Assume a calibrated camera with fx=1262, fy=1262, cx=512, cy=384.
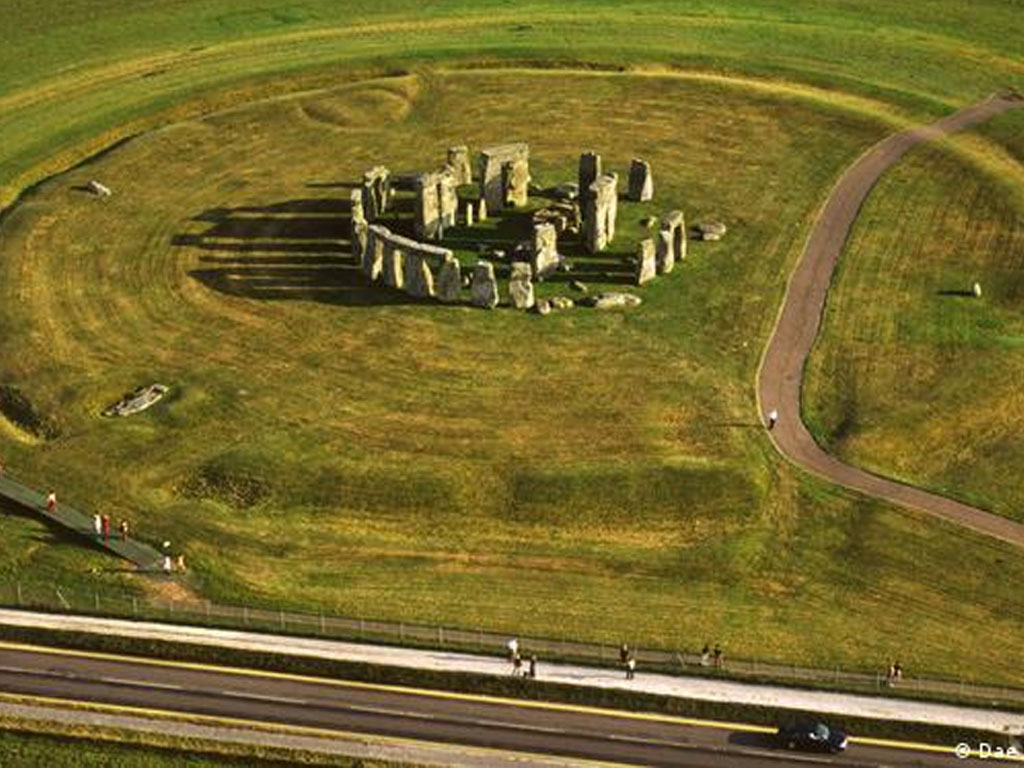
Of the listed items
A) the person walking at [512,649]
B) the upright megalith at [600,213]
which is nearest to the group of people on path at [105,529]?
the person walking at [512,649]

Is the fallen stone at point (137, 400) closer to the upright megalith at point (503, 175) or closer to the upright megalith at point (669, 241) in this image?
the upright megalith at point (503, 175)

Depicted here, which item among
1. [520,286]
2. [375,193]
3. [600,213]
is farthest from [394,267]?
[600,213]

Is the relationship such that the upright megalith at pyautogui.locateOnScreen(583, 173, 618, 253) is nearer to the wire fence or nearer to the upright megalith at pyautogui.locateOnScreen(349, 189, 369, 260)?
the upright megalith at pyautogui.locateOnScreen(349, 189, 369, 260)

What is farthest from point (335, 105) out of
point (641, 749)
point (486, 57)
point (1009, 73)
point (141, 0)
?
point (641, 749)

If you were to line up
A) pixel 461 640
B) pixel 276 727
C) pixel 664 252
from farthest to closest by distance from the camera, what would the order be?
pixel 664 252 < pixel 461 640 < pixel 276 727

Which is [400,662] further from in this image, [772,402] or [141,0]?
[141,0]

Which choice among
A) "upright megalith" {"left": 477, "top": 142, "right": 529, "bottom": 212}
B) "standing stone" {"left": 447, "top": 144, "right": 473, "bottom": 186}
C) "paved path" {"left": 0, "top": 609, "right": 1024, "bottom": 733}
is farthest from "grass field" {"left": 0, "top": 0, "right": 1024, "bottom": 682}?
"upright megalith" {"left": 477, "top": 142, "right": 529, "bottom": 212}

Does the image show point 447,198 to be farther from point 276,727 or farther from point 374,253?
point 276,727
